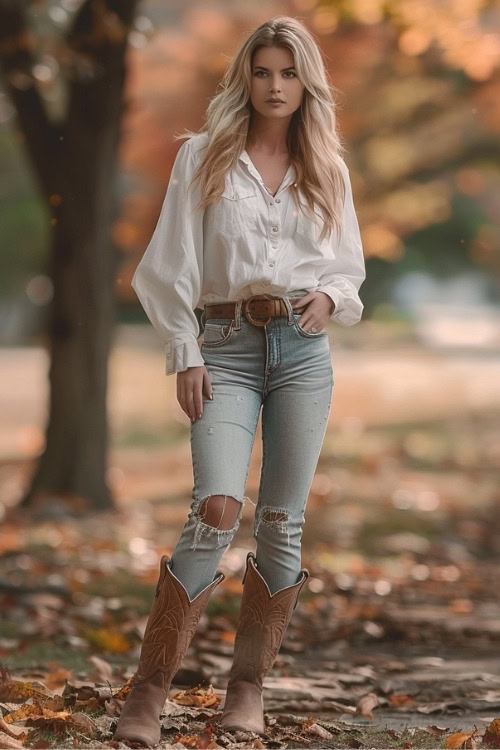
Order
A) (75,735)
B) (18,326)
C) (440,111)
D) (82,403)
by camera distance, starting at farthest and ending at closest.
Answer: (18,326) < (440,111) < (82,403) < (75,735)

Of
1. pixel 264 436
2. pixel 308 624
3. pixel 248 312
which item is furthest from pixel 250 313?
pixel 308 624

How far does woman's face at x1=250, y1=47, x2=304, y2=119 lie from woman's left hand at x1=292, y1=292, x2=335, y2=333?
46 centimetres

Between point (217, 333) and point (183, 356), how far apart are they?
129 mm

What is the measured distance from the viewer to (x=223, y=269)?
311 cm

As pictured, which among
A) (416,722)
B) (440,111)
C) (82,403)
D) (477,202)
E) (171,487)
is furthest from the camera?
(477,202)

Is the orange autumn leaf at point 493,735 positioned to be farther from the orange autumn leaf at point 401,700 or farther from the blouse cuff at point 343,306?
the blouse cuff at point 343,306

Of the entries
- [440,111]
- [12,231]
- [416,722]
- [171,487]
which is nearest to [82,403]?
[171,487]

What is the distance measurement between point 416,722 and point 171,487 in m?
8.87

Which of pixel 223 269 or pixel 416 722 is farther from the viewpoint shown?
pixel 416 722

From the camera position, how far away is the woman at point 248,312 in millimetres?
3061

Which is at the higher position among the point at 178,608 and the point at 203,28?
the point at 203,28

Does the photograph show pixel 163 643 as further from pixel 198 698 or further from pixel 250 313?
pixel 250 313

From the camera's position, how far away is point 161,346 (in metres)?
20.9

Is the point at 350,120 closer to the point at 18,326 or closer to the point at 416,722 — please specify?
the point at 18,326
